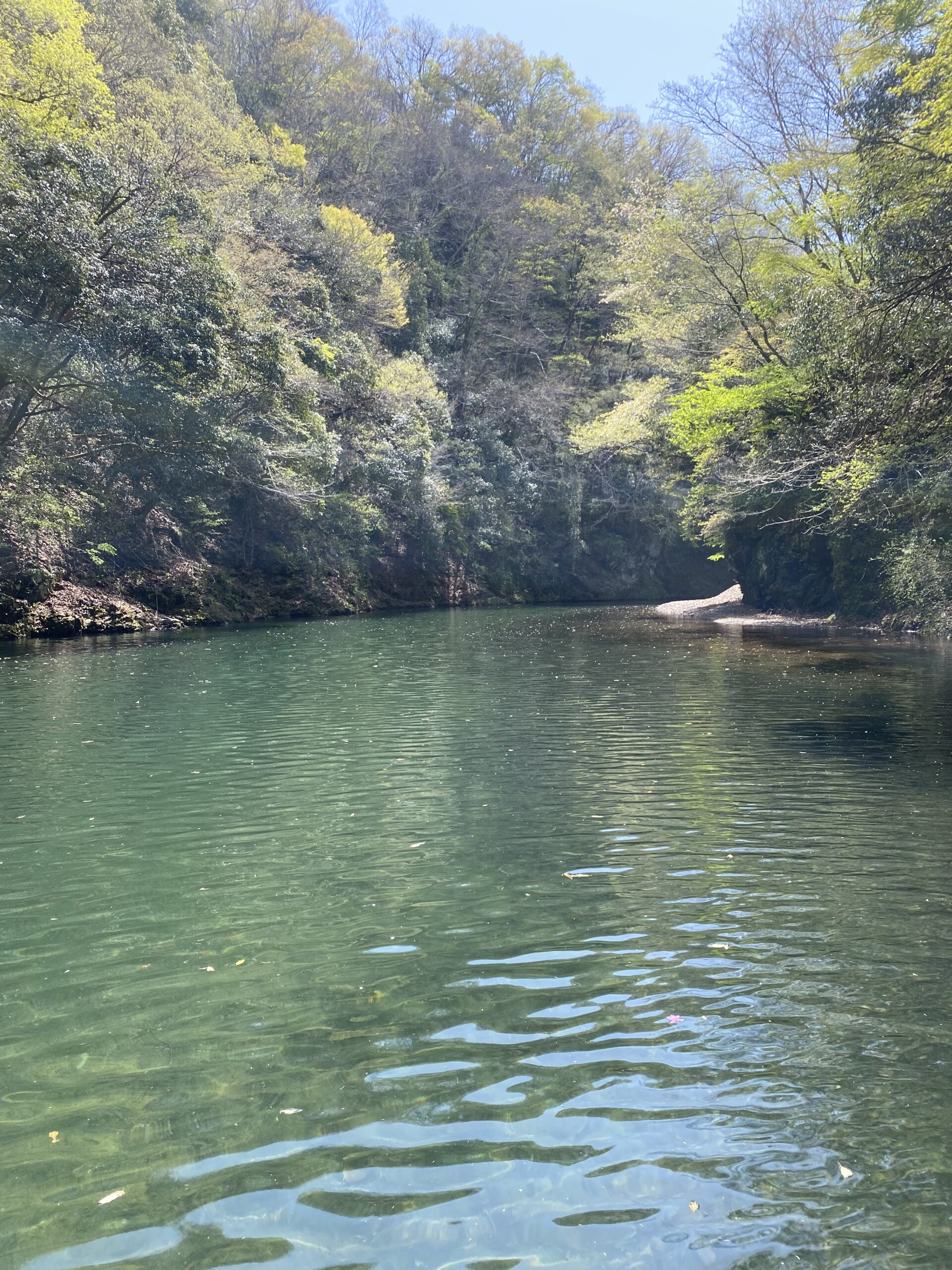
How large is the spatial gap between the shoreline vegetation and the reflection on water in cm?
804

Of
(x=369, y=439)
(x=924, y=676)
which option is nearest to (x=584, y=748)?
(x=924, y=676)

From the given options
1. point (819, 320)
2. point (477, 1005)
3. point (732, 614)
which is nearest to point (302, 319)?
point (732, 614)

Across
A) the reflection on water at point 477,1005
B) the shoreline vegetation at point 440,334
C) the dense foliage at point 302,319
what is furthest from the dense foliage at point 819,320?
the dense foliage at point 302,319

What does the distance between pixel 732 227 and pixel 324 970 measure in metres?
27.6

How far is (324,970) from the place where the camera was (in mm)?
4699

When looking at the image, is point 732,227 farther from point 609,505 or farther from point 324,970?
point 324,970

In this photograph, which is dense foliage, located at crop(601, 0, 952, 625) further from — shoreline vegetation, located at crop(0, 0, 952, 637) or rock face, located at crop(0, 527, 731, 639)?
rock face, located at crop(0, 527, 731, 639)

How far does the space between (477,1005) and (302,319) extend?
34.0 meters

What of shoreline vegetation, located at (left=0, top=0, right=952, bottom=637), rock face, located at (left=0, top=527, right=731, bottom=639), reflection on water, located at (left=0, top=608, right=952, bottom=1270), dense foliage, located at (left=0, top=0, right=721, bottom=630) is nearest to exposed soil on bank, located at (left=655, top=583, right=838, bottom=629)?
shoreline vegetation, located at (left=0, top=0, right=952, bottom=637)

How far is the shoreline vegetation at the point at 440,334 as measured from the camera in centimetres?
1762

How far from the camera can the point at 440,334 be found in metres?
45.9

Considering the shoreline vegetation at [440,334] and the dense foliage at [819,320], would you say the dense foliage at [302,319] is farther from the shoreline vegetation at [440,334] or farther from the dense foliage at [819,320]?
the dense foliage at [819,320]

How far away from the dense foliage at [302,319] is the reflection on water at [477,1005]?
15361 millimetres

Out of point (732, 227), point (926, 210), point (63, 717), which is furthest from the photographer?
point (732, 227)
